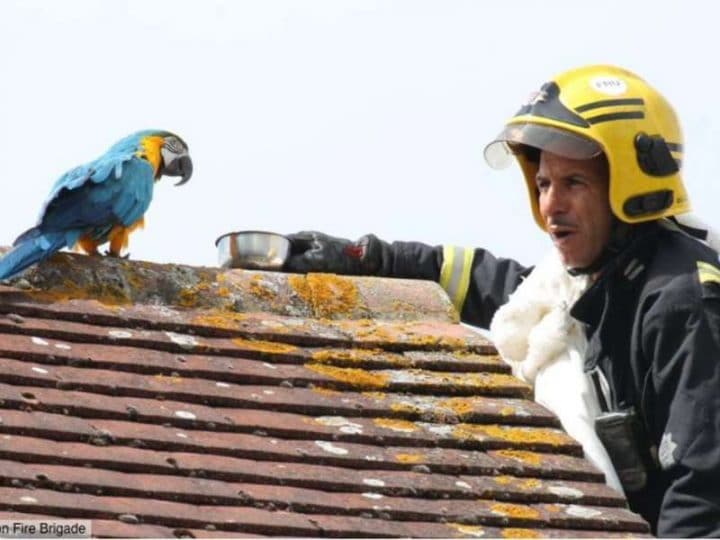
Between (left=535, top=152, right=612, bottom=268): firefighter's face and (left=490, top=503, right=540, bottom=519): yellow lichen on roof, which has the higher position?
(left=535, top=152, right=612, bottom=268): firefighter's face

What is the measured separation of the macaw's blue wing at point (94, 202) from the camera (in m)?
6.20

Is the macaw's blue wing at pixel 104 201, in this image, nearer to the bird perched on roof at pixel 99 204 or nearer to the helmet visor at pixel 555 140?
the bird perched on roof at pixel 99 204


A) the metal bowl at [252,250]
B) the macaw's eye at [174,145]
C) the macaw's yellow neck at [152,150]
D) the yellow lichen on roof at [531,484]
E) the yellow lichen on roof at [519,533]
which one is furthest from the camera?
the macaw's eye at [174,145]

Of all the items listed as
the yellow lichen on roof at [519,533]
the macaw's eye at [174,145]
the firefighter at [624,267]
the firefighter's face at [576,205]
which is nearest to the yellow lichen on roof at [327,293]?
the firefighter at [624,267]

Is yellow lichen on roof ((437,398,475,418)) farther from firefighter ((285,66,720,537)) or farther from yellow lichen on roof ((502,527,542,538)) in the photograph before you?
yellow lichen on roof ((502,527,542,538))

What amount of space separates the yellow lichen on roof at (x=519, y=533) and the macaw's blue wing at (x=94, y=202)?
186 centimetres

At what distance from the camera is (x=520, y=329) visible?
6152mm

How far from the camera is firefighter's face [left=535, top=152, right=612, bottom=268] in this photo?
6.30 metres

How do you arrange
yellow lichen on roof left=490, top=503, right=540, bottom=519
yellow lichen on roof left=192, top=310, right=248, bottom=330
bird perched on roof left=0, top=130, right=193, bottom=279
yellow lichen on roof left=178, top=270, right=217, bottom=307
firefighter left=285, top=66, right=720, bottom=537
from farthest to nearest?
bird perched on roof left=0, top=130, right=193, bottom=279, yellow lichen on roof left=178, top=270, right=217, bottom=307, yellow lichen on roof left=192, top=310, right=248, bottom=330, firefighter left=285, top=66, right=720, bottom=537, yellow lichen on roof left=490, top=503, right=540, bottom=519

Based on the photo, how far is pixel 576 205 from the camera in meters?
6.34

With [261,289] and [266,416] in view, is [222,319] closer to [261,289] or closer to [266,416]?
[261,289]

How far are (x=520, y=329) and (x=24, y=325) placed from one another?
1.63 meters

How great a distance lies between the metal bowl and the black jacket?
1115mm

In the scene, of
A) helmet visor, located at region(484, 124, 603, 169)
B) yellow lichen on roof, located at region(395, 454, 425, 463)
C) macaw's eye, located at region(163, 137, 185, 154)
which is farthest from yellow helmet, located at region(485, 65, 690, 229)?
macaw's eye, located at region(163, 137, 185, 154)
